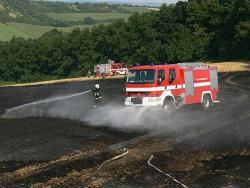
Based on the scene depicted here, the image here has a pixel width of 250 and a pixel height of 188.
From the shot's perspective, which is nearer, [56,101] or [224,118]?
[224,118]

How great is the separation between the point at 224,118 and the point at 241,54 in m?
55.3

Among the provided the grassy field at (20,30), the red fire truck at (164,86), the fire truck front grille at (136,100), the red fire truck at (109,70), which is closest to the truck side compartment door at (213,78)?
the red fire truck at (164,86)

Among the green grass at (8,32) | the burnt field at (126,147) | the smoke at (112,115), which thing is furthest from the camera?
the green grass at (8,32)

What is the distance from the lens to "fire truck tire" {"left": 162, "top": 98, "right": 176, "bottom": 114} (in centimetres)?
2327

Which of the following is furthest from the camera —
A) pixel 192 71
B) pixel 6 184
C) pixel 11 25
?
pixel 11 25

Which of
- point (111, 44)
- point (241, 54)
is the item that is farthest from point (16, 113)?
point (111, 44)

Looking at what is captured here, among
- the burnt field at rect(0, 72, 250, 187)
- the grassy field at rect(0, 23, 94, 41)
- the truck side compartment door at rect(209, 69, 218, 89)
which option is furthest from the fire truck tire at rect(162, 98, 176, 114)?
the grassy field at rect(0, 23, 94, 41)

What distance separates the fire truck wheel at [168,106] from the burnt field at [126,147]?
0.41 m

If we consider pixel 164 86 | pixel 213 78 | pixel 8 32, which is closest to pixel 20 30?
pixel 8 32

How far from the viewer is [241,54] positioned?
2945 inches

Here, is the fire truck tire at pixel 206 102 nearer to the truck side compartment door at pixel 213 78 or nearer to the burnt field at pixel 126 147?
the burnt field at pixel 126 147

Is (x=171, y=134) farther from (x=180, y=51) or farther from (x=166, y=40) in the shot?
(x=166, y=40)

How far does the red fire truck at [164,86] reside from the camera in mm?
22734

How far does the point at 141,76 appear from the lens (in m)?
23.1
